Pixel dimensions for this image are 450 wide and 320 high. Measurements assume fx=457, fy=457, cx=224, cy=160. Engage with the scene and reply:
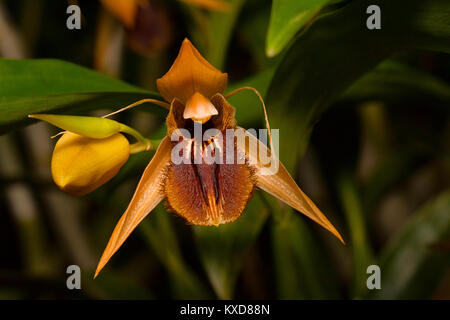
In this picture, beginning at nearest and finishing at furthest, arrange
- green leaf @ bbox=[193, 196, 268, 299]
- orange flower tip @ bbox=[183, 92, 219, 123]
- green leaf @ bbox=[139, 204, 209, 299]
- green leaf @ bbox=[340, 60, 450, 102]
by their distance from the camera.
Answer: orange flower tip @ bbox=[183, 92, 219, 123], green leaf @ bbox=[340, 60, 450, 102], green leaf @ bbox=[193, 196, 268, 299], green leaf @ bbox=[139, 204, 209, 299]

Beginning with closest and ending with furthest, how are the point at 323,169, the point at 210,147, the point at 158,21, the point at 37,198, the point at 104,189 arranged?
the point at 210,147 → the point at 104,189 → the point at 323,169 → the point at 158,21 → the point at 37,198

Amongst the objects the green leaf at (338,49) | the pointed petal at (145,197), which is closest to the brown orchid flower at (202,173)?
the pointed petal at (145,197)

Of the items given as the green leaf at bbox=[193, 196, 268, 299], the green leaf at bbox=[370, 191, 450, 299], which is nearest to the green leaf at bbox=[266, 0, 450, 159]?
the green leaf at bbox=[193, 196, 268, 299]

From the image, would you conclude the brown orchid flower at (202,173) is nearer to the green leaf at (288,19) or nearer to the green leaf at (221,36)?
the green leaf at (288,19)

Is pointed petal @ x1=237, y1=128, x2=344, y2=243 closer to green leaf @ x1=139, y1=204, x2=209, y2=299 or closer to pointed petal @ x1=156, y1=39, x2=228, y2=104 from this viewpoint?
pointed petal @ x1=156, y1=39, x2=228, y2=104
